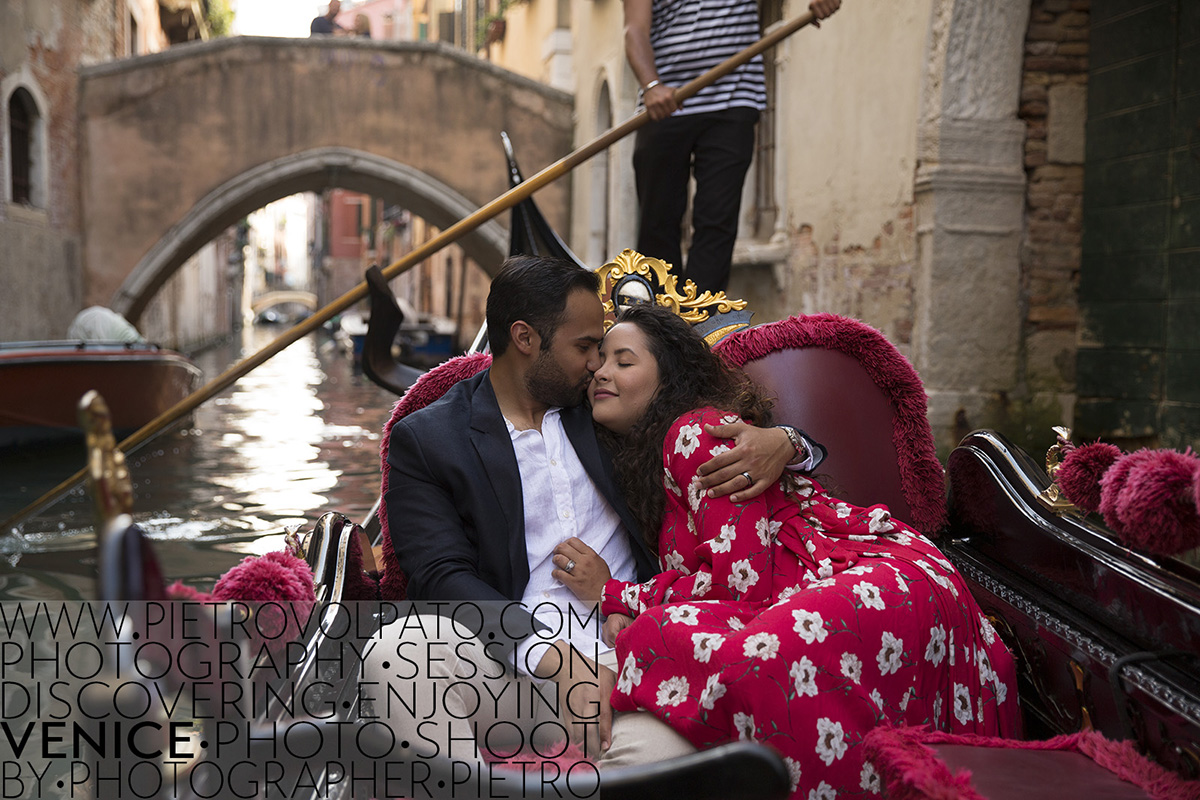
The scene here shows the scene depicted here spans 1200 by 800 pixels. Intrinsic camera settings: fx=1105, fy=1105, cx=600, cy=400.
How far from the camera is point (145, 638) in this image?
2.71ft

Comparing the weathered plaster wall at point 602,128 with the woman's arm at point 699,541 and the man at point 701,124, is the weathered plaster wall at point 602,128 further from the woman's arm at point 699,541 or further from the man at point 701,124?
the woman's arm at point 699,541

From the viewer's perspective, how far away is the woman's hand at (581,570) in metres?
1.38

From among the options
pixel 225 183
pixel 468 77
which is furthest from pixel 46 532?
pixel 468 77

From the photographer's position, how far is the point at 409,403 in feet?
5.24

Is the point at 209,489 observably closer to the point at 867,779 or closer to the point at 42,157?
the point at 867,779

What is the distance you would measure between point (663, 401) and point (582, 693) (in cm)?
40

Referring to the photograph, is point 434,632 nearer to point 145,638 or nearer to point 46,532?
point 145,638

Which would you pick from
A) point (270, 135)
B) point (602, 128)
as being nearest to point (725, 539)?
point (602, 128)

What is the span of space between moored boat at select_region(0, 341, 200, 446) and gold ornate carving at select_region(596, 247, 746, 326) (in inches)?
167

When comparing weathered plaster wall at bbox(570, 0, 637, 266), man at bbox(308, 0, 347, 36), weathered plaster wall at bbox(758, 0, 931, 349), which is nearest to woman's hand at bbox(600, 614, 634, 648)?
weathered plaster wall at bbox(758, 0, 931, 349)

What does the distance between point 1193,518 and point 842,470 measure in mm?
564

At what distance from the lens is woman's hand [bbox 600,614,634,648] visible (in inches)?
52.3

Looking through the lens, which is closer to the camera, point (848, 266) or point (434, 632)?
point (434, 632)

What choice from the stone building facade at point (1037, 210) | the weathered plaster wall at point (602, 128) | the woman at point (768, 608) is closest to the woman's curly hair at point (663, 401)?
the woman at point (768, 608)
